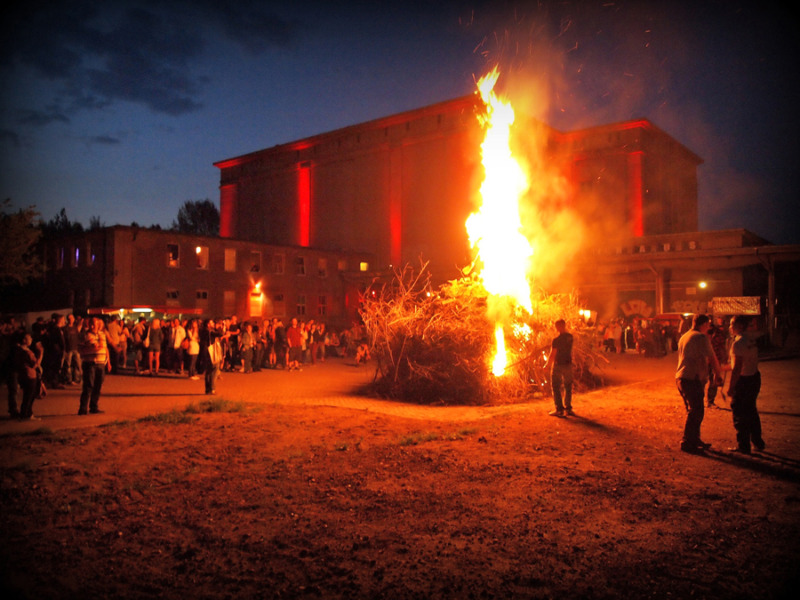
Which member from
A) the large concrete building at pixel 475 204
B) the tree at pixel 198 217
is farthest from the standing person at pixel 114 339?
the tree at pixel 198 217

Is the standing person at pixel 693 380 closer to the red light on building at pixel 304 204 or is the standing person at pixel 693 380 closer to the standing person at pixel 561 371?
the standing person at pixel 561 371

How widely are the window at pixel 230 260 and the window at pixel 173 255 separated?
127 inches

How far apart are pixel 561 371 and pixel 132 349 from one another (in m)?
15.9

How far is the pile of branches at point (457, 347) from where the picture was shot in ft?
40.9

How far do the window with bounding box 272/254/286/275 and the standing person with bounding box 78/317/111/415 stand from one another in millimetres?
29082

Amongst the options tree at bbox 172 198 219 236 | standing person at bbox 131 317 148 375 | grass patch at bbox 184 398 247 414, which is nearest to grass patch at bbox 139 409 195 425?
grass patch at bbox 184 398 247 414

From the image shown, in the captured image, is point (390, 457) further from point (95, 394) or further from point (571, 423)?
point (95, 394)

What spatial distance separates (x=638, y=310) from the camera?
36.4 m

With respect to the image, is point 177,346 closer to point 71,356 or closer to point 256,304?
point 71,356

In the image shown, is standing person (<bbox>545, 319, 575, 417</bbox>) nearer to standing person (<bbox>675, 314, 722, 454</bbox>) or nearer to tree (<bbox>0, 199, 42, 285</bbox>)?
standing person (<bbox>675, 314, 722, 454</bbox>)

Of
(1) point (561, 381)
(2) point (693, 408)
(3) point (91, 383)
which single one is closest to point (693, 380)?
(2) point (693, 408)

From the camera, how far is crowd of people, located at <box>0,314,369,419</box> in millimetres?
10352

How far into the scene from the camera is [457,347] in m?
12.5

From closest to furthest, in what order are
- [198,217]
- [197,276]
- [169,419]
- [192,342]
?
[169,419], [192,342], [197,276], [198,217]
